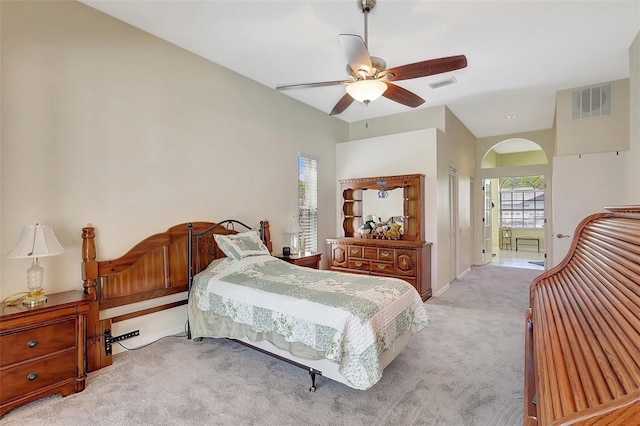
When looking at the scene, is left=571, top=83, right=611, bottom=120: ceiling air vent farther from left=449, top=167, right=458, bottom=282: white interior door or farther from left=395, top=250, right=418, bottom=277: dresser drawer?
left=395, top=250, right=418, bottom=277: dresser drawer

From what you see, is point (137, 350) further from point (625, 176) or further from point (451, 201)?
point (625, 176)

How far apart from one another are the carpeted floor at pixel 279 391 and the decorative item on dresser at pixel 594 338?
31.2 inches

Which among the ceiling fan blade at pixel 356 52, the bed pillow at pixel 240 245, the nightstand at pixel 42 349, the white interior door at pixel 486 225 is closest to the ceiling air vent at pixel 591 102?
the white interior door at pixel 486 225

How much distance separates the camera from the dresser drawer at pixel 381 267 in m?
4.71

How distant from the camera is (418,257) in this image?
446 cm

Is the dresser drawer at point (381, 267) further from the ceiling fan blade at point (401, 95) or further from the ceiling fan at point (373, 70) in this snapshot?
the ceiling fan at point (373, 70)

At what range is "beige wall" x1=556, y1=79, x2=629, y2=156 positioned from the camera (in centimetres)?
412

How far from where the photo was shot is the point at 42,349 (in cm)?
213

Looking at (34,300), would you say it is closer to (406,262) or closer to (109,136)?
(109,136)

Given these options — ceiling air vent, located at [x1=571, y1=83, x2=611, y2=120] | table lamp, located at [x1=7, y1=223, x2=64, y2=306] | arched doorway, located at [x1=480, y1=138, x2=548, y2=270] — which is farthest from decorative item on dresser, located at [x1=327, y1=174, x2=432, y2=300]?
arched doorway, located at [x1=480, y1=138, x2=548, y2=270]

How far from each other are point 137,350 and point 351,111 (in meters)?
4.64

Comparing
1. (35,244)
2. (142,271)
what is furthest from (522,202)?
(35,244)

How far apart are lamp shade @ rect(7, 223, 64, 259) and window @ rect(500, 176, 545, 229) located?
11692 millimetres

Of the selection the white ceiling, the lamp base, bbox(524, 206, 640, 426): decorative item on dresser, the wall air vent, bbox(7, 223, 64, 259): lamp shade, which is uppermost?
the white ceiling
